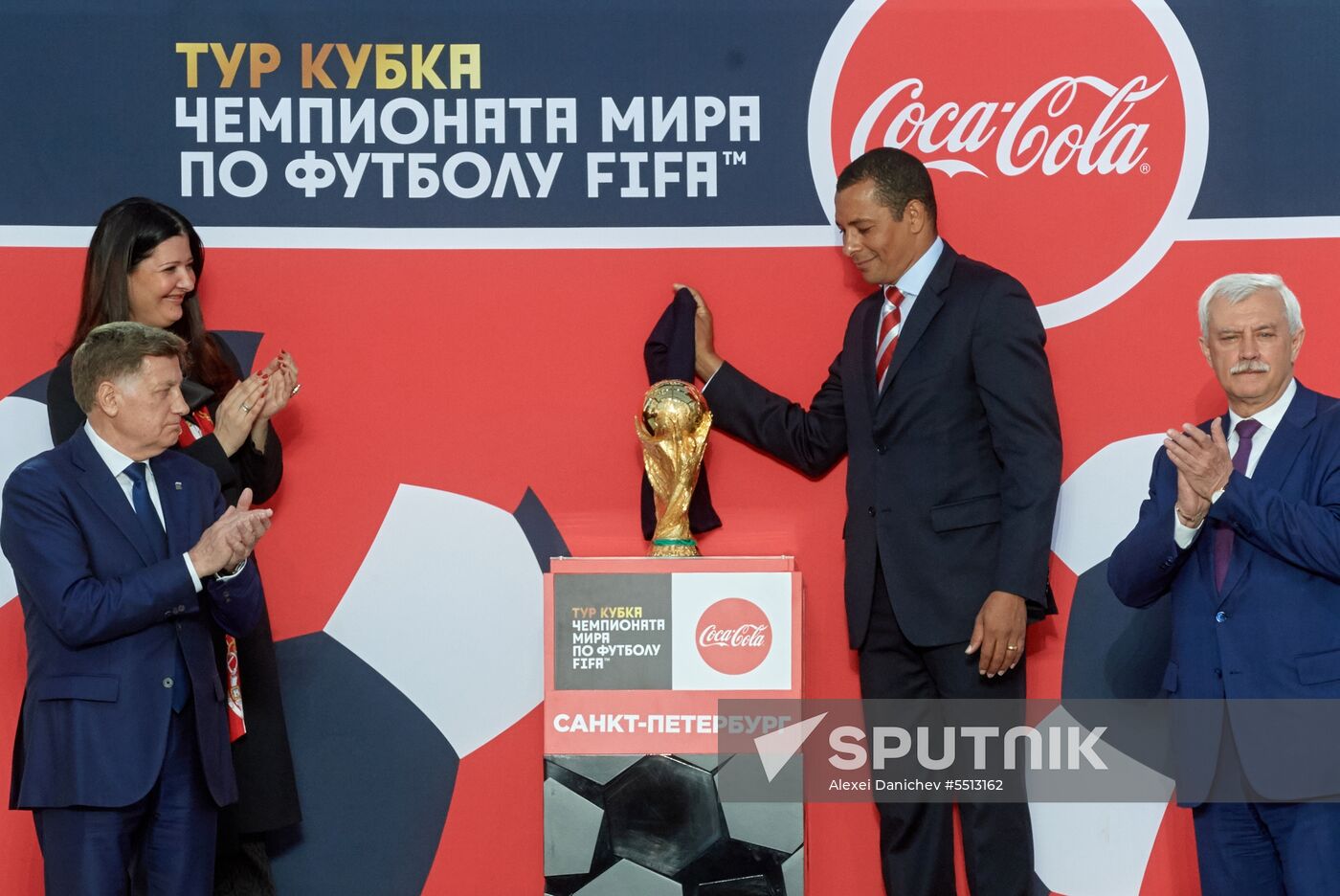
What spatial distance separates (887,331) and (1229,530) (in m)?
0.91

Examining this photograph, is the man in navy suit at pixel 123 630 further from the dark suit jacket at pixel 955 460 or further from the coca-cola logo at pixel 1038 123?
the coca-cola logo at pixel 1038 123

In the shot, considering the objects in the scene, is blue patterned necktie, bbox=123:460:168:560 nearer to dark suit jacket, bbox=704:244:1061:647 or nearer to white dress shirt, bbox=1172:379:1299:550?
dark suit jacket, bbox=704:244:1061:647

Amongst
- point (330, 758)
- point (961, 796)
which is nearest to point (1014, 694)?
point (961, 796)

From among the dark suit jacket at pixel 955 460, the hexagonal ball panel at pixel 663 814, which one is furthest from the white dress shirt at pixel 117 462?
the dark suit jacket at pixel 955 460

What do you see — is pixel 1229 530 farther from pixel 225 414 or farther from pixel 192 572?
pixel 225 414

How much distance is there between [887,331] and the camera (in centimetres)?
351

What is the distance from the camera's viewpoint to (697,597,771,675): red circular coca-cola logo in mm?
3326

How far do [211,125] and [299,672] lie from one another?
4.53 feet

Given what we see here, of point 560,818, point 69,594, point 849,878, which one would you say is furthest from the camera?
point 849,878

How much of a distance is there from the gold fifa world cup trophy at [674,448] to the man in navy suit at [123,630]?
95 cm

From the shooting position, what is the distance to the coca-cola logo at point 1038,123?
12.2ft

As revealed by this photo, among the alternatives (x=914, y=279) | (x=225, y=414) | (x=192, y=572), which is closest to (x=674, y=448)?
(x=914, y=279)

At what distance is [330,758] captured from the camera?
373 centimetres

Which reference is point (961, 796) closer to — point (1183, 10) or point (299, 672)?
point (299, 672)
